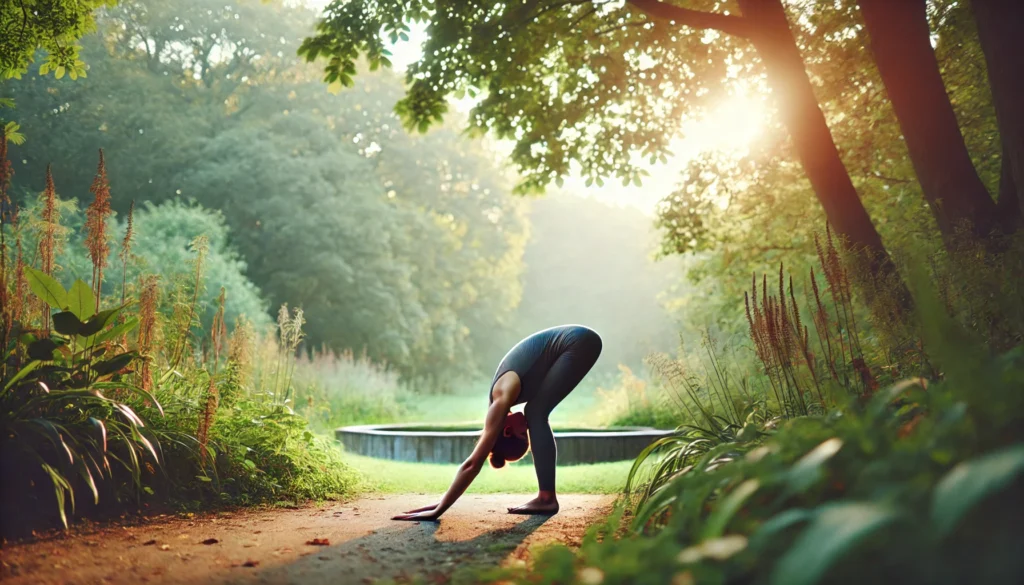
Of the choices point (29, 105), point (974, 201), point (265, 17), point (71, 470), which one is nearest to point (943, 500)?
point (71, 470)

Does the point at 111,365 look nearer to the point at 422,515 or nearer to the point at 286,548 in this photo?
the point at 286,548

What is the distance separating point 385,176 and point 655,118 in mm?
21121

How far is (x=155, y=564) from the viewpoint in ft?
8.67

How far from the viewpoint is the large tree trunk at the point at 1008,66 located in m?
3.99

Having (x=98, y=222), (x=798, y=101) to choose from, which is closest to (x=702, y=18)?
(x=798, y=101)

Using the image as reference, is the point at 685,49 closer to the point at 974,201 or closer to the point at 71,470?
the point at 974,201

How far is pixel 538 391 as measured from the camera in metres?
4.07

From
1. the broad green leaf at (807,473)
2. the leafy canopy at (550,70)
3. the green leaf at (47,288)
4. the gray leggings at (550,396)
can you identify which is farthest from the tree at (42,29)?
the broad green leaf at (807,473)

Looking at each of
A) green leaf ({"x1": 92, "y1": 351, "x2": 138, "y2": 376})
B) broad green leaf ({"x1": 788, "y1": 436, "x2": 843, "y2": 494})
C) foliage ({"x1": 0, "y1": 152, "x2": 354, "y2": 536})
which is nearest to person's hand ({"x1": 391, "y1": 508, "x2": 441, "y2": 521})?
foliage ({"x1": 0, "y1": 152, "x2": 354, "y2": 536})

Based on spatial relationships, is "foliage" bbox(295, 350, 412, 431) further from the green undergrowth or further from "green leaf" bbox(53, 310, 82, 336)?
the green undergrowth

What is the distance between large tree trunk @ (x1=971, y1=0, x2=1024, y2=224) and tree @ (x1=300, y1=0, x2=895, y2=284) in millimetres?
952

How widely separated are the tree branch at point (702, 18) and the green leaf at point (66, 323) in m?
4.31

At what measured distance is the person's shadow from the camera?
97.4 inches

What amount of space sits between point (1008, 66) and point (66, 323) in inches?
203
